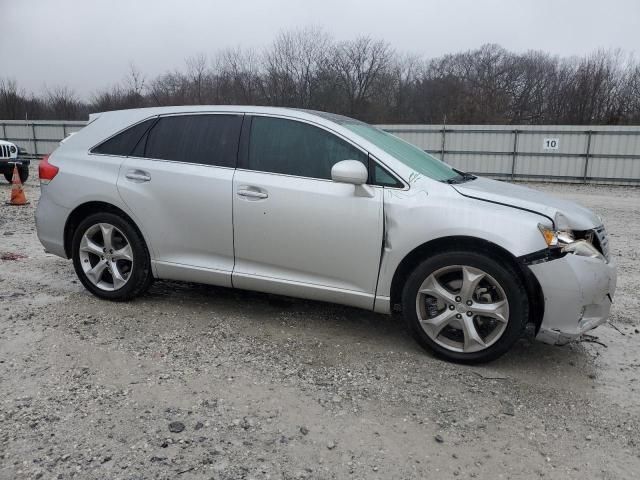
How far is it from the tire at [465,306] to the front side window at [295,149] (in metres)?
0.95

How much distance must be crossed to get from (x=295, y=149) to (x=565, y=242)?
1988 millimetres

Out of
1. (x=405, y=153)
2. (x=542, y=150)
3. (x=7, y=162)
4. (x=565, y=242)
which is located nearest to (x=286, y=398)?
(x=565, y=242)

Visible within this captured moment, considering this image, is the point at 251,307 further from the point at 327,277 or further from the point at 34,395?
the point at 34,395

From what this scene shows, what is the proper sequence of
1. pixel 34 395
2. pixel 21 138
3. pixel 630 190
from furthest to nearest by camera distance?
pixel 21 138 < pixel 630 190 < pixel 34 395

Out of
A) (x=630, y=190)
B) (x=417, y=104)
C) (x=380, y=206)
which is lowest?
(x=630, y=190)

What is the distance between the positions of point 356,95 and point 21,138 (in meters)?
25.8

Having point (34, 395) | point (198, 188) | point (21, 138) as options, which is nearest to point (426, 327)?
point (198, 188)

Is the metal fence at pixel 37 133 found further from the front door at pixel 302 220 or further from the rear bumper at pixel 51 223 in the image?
the front door at pixel 302 220

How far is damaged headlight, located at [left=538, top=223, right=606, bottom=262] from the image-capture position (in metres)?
3.20

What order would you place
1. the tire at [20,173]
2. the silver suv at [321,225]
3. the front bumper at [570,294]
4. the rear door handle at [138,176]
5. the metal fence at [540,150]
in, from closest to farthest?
the front bumper at [570,294] → the silver suv at [321,225] → the rear door handle at [138,176] → the tire at [20,173] → the metal fence at [540,150]

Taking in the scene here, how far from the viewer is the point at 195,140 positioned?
13.9ft

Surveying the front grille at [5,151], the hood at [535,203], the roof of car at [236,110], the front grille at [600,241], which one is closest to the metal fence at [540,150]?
the front grille at [5,151]

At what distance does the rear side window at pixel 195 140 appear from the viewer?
4.12 metres

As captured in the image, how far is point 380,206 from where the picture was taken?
354cm
